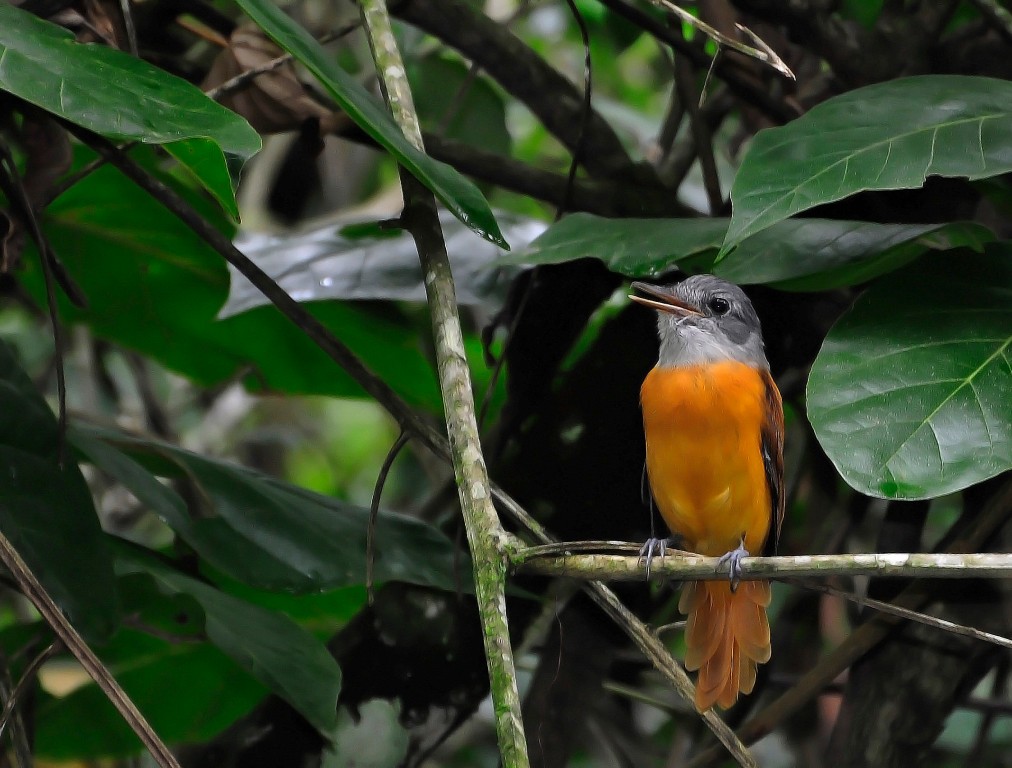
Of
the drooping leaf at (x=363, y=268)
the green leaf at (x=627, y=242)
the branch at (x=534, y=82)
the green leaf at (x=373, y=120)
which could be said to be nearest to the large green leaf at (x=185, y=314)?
the drooping leaf at (x=363, y=268)

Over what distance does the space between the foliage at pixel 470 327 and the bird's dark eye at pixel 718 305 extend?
15 cm

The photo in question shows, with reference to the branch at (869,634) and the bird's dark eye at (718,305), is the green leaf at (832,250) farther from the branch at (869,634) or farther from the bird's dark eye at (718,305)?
the bird's dark eye at (718,305)

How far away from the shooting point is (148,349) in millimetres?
3225

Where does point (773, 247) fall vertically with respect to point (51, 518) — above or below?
above

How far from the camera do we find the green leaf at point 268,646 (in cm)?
214

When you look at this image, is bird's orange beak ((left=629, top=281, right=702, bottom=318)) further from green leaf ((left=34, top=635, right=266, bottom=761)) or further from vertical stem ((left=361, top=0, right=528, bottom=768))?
green leaf ((left=34, top=635, right=266, bottom=761))

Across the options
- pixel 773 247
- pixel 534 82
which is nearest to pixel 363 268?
pixel 534 82

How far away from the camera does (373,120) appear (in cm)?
173

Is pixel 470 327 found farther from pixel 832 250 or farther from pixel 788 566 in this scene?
pixel 788 566

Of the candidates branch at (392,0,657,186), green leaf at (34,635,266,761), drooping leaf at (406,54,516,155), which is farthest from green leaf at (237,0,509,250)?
drooping leaf at (406,54,516,155)

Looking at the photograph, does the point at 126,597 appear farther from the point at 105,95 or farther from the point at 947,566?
the point at 947,566

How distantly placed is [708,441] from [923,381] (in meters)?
0.98

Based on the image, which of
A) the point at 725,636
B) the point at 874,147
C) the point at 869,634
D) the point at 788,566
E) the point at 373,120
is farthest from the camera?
the point at 725,636

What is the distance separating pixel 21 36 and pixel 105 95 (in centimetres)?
16
